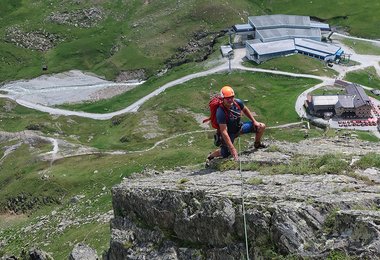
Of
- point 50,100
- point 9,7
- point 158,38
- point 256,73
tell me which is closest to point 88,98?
point 50,100

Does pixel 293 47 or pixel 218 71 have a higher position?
pixel 293 47

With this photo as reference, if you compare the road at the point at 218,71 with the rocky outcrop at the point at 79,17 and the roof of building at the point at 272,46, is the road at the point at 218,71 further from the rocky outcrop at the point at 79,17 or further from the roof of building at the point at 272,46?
the rocky outcrop at the point at 79,17

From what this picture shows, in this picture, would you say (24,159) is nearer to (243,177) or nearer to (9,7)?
(243,177)

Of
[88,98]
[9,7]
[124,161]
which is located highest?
[9,7]

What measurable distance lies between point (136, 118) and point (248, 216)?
294 feet

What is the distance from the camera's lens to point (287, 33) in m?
151

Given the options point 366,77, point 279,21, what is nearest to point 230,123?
point 366,77

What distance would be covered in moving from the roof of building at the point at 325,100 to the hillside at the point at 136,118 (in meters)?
5.37

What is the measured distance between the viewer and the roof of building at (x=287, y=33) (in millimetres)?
148000

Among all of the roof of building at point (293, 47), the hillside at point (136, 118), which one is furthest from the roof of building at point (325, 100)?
the roof of building at point (293, 47)

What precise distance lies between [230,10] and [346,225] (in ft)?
532

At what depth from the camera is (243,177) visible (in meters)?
21.6

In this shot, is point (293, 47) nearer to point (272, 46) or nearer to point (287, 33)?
point (272, 46)

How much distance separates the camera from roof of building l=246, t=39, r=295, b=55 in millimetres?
136375
